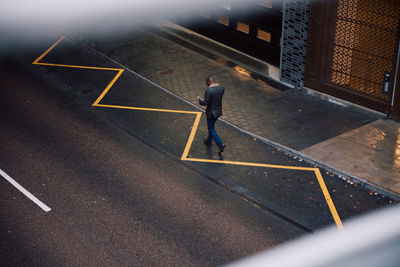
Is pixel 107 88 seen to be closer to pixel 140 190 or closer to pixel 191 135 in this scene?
pixel 191 135

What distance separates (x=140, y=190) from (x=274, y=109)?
18.1ft

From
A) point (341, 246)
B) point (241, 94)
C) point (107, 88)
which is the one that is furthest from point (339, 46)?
point (341, 246)

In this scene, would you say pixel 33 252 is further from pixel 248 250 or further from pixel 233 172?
pixel 233 172

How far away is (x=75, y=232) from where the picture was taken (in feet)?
31.1

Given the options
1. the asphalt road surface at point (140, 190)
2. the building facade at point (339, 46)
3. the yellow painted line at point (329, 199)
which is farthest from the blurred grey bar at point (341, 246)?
the building facade at point (339, 46)

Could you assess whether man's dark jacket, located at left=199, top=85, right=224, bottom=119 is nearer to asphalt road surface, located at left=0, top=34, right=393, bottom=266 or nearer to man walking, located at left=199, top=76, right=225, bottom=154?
man walking, located at left=199, top=76, right=225, bottom=154

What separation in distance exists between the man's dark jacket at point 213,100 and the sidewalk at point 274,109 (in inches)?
68.8

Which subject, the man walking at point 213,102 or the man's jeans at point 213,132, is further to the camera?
the man's jeans at point 213,132

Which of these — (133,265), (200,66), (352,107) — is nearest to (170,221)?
(133,265)

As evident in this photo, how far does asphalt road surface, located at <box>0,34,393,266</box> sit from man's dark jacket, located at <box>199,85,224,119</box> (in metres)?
1.05

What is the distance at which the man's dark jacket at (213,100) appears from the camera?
38.9 ft

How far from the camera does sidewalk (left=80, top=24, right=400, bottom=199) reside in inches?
473

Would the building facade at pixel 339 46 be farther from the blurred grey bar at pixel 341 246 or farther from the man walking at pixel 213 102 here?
the blurred grey bar at pixel 341 246

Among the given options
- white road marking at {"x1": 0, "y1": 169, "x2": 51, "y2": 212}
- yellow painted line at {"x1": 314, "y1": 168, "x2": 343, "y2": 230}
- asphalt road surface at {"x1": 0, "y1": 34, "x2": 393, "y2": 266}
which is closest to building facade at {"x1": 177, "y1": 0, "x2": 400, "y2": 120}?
asphalt road surface at {"x1": 0, "y1": 34, "x2": 393, "y2": 266}
